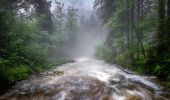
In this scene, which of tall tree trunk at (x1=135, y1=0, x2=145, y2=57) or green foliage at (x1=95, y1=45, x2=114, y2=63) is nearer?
tall tree trunk at (x1=135, y1=0, x2=145, y2=57)

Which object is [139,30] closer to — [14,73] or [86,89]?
[86,89]

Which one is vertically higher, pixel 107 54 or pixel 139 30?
pixel 139 30

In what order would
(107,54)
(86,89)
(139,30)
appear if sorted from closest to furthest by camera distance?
(86,89) → (139,30) → (107,54)

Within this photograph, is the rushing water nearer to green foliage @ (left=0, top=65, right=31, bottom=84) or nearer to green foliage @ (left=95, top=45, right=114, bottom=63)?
green foliage @ (left=0, top=65, right=31, bottom=84)

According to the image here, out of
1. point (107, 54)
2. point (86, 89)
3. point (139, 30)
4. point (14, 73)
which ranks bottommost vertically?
point (107, 54)

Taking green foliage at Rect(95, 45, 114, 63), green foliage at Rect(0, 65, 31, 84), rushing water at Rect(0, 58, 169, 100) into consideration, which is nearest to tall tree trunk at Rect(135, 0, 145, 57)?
rushing water at Rect(0, 58, 169, 100)

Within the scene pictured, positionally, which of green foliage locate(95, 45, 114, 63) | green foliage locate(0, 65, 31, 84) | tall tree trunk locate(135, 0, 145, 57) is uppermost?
tall tree trunk locate(135, 0, 145, 57)

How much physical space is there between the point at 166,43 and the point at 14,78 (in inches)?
379

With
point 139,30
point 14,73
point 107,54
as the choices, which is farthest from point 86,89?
point 107,54

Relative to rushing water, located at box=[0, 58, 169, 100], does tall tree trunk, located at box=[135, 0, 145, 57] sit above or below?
above

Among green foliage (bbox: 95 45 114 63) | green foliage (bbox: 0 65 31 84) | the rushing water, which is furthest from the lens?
green foliage (bbox: 95 45 114 63)

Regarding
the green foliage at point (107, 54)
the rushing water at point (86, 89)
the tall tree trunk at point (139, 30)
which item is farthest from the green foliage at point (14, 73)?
the green foliage at point (107, 54)

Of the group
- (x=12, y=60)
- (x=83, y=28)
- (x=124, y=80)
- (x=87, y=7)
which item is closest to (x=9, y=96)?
(x=12, y=60)

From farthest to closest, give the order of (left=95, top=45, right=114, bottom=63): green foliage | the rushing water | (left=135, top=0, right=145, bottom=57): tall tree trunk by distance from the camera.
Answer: (left=95, top=45, right=114, bottom=63): green foliage, (left=135, top=0, right=145, bottom=57): tall tree trunk, the rushing water
